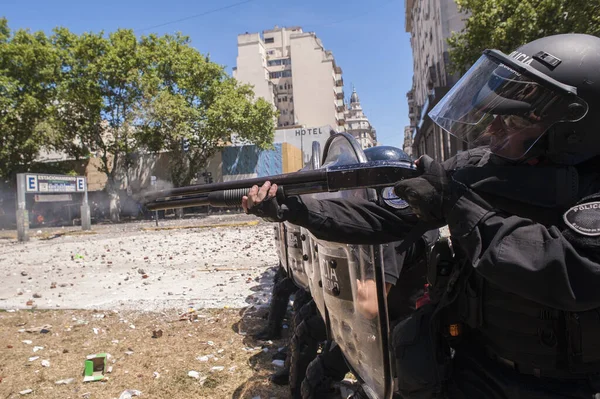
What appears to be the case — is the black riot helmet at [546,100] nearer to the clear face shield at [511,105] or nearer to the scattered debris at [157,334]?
the clear face shield at [511,105]

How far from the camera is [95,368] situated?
339 cm

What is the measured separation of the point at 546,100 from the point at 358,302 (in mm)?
1005

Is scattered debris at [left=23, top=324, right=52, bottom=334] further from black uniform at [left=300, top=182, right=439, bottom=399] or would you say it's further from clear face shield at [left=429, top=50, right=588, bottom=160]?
clear face shield at [left=429, top=50, right=588, bottom=160]

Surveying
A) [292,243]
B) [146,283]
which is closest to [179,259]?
[146,283]

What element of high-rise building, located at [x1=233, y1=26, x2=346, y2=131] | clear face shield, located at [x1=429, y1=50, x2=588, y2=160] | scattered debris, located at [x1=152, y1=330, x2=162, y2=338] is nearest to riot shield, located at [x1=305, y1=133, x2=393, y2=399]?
clear face shield, located at [x1=429, y1=50, x2=588, y2=160]

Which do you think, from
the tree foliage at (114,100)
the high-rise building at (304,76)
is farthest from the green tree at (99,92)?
the high-rise building at (304,76)

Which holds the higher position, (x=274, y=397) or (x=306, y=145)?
(x=306, y=145)

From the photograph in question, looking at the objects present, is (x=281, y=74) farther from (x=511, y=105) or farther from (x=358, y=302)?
(x=511, y=105)

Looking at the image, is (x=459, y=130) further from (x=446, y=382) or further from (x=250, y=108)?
(x=250, y=108)

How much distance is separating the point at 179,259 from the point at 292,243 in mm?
6068

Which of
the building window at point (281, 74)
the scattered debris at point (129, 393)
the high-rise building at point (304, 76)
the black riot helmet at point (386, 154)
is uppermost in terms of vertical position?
the building window at point (281, 74)

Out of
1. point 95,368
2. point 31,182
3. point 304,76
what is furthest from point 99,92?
point 304,76

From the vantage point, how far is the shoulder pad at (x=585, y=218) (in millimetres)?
1134

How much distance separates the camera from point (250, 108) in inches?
993
